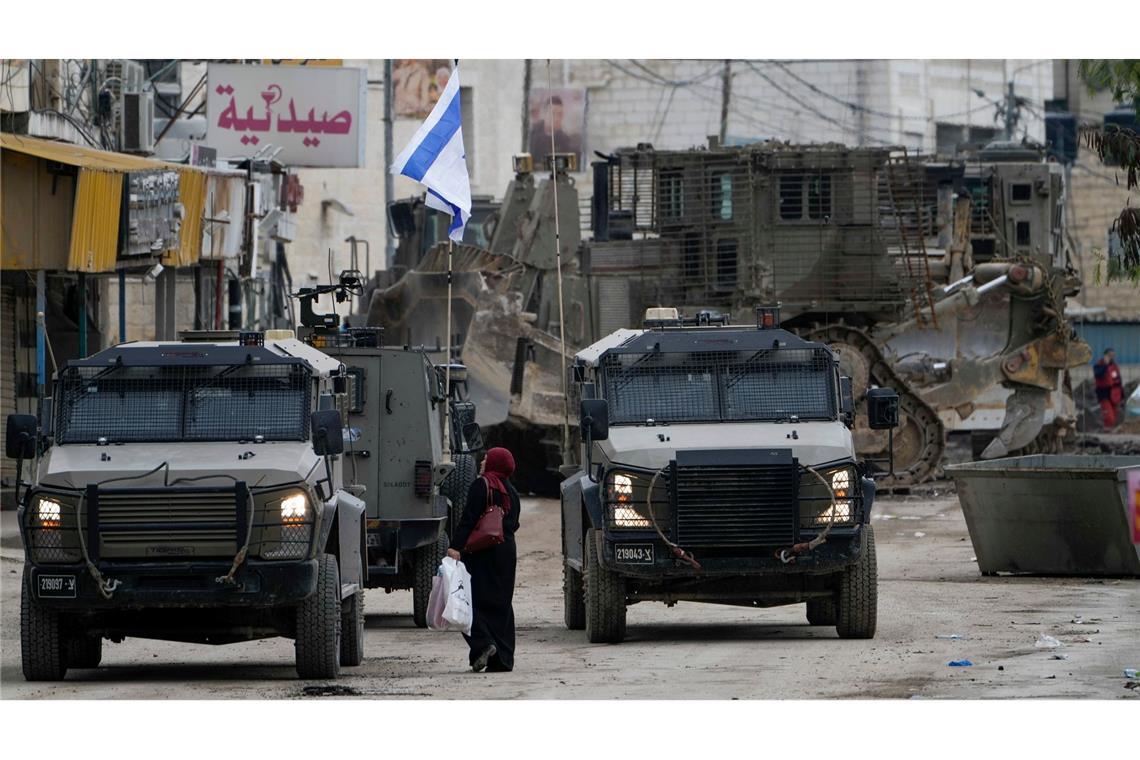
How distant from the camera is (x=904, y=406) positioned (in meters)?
29.2

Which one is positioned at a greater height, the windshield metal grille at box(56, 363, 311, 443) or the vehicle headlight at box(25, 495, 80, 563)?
the windshield metal grille at box(56, 363, 311, 443)

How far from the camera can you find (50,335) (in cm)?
2703

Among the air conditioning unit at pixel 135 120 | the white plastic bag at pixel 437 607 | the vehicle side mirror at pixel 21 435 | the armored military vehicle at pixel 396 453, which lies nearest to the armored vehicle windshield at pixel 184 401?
the vehicle side mirror at pixel 21 435

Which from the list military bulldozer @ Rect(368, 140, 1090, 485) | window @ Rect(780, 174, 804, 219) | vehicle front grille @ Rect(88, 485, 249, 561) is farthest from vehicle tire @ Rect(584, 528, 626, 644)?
window @ Rect(780, 174, 804, 219)

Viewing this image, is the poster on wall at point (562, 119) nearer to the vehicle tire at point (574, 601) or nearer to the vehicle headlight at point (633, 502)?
the vehicle tire at point (574, 601)

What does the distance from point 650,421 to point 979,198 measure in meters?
21.8

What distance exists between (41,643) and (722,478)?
4478 millimetres

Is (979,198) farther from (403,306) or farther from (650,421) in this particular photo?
(650,421)

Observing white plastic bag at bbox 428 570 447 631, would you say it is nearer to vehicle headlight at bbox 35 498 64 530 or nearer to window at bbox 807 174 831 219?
vehicle headlight at bbox 35 498 64 530

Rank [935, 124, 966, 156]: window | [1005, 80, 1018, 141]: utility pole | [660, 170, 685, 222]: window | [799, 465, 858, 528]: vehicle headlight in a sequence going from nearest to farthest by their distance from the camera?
1. [799, 465, 858, 528]: vehicle headlight
2. [660, 170, 685, 222]: window
3. [1005, 80, 1018, 141]: utility pole
4. [935, 124, 966, 156]: window

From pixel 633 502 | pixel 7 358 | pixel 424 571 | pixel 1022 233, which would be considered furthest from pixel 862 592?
pixel 1022 233

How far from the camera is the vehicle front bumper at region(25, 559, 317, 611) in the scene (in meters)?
11.7

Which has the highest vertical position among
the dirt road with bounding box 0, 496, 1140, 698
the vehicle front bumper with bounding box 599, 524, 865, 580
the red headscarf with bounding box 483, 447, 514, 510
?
the red headscarf with bounding box 483, 447, 514, 510

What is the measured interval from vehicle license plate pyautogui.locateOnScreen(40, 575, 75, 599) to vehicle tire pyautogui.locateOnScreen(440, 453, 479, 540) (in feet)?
19.6
